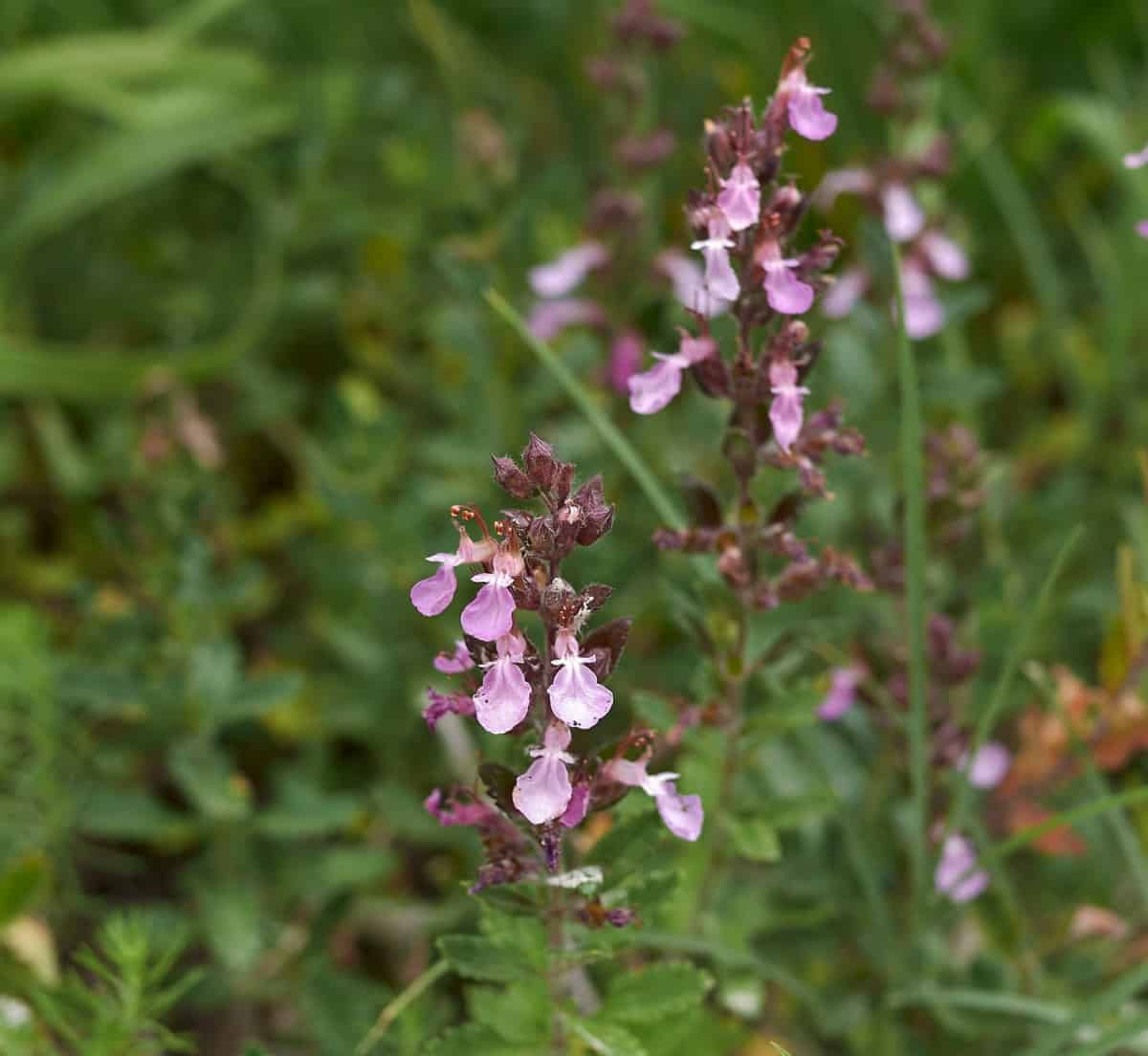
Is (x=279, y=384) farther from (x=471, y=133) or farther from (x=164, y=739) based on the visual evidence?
(x=164, y=739)

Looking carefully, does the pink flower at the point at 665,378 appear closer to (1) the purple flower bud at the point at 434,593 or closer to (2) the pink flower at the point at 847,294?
(1) the purple flower bud at the point at 434,593

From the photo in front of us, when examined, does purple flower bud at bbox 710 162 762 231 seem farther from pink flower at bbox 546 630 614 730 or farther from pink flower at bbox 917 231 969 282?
pink flower at bbox 917 231 969 282

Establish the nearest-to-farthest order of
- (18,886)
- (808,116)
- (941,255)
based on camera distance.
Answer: (808,116)
(18,886)
(941,255)

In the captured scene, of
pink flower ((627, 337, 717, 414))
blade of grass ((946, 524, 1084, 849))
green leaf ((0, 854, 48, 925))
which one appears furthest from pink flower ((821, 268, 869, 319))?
green leaf ((0, 854, 48, 925))

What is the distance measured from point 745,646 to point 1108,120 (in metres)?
2.20

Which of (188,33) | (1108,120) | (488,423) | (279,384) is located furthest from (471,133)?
(1108,120)

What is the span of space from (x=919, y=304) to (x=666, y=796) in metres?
1.76

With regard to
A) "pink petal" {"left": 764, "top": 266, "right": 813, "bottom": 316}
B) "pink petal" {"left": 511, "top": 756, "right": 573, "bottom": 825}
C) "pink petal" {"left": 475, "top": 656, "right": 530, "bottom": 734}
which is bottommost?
"pink petal" {"left": 511, "top": 756, "right": 573, "bottom": 825}

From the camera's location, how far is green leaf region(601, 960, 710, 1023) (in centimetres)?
176

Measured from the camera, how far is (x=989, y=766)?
2.52 m

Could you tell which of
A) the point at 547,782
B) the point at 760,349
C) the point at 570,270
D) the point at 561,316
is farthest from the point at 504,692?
the point at 561,316

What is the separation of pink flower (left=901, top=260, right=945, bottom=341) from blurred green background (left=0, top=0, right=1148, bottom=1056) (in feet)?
0.32

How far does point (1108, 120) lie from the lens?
3469mm

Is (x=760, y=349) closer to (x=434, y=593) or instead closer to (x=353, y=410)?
(x=434, y=593)
